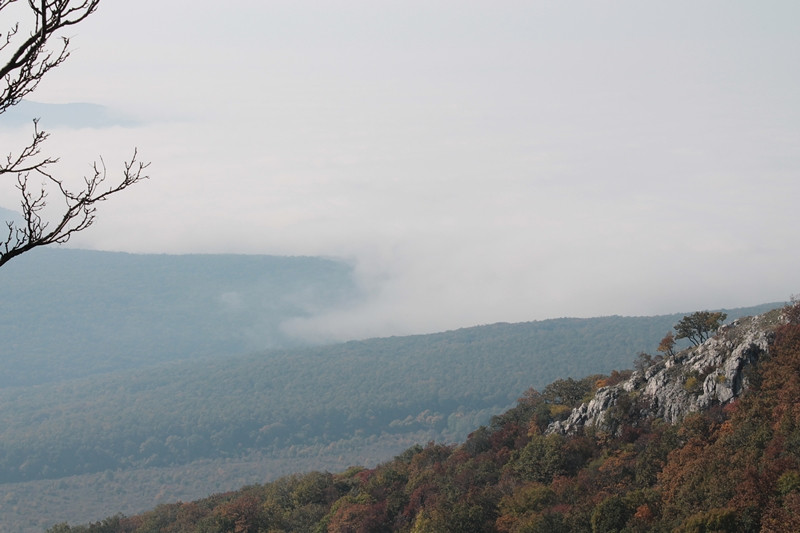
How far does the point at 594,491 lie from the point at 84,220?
51.9 m

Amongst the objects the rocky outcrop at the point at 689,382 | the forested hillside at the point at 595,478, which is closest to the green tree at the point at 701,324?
the forested hillside at the point at 595,478

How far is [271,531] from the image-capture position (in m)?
80.4

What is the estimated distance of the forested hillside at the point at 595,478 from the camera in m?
50.2

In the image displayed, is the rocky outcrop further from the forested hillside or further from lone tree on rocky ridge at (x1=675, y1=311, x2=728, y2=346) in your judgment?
lone tree on rocky ridge at (x1=675, y1=311, x2=728, y2=346)

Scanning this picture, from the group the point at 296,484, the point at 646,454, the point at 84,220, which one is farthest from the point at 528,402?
the point at 84,220

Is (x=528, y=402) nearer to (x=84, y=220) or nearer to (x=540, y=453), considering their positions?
(x=540, y=453)

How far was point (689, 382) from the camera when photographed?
66750 mm

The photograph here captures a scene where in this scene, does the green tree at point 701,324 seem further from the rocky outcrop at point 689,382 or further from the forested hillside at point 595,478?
the rocky outcrop at point 689,382

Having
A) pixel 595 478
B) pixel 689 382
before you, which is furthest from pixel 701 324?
pixel 595 478

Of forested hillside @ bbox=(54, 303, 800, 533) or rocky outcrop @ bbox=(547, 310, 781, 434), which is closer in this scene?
forested hillside @ bbox=(54, 303, 800, 533)

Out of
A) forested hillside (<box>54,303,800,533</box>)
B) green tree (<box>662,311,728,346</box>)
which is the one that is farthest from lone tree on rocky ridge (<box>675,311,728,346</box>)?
forested hillside (<box>54,303,800,533</box>)

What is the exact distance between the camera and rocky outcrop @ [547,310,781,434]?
63.1 meters

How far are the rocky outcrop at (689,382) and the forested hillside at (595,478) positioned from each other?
35cm

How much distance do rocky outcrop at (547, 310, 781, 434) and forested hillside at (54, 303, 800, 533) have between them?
35cm
